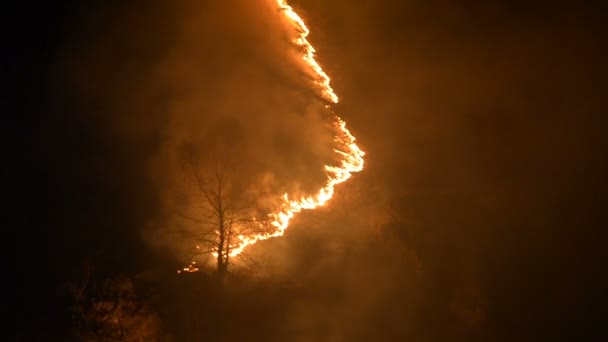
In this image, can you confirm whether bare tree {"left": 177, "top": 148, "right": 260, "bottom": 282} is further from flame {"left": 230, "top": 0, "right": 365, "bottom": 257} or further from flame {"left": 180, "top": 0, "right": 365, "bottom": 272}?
flame {"left": 230, "top": 0, "right": 365, "bottom": 257}

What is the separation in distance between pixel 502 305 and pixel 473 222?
249 centimetres

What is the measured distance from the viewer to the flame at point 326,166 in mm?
14992

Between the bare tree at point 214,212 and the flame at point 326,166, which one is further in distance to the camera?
the flame at point 326,166

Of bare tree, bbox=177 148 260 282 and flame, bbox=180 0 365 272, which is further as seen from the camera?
flame, bbox=180 0 365 272

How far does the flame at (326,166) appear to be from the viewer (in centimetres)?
1500

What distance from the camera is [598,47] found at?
48.1 ft

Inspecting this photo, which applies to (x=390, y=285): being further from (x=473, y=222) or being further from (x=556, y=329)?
(x=556, y=329)

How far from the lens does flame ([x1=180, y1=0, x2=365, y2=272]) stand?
15.0 metres

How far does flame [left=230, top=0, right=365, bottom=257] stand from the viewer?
15.0 m

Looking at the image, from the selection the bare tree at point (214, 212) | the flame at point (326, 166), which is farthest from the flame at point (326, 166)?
the bare tree at point (214, 212)

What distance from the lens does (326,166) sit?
50.3ft

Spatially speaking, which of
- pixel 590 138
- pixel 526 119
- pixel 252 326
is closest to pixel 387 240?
pixel 252 326

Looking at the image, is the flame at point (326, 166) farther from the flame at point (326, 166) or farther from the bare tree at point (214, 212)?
the bare tree at point (214, 212)

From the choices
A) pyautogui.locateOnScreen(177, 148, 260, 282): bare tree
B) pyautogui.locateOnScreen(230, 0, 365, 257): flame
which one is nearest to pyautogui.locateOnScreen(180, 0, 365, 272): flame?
pyautogui.locateOnScreen(230, 0, 365, 257): flame
